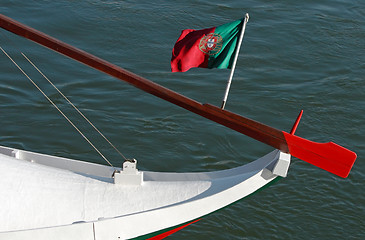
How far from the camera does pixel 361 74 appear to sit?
14.7m

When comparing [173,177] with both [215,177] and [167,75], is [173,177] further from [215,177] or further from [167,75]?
[167,75]

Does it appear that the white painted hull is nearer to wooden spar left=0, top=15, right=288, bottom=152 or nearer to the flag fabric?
wooden spar left=0, top=15, right=288, bottom=152

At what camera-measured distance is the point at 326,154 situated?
664 cm

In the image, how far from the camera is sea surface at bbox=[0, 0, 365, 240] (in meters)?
10.1

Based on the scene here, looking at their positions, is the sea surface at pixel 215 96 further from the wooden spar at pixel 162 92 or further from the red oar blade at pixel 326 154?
the red oar blade at pixel 326 154

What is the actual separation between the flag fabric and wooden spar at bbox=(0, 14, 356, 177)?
497 mm

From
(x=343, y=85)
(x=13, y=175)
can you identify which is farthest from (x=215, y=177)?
(x=343, y=85)

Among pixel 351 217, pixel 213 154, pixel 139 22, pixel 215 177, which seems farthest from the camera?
pixel 139 22

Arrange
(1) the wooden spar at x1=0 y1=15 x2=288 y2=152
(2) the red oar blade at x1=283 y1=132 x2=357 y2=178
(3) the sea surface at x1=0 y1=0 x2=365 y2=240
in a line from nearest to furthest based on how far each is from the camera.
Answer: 1. (2) the red oar blade at x1=283 y1=132 x2=357 y2=178
2. (1) the wooden spar at x1=0 y1=15 x2=288 y2=152
3. (3) the sea surface at x1=0 y1=0 x2=365 y2=240

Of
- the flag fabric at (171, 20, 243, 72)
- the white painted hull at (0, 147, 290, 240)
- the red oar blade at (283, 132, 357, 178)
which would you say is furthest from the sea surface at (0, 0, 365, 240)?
the flag fabric at (171, 20, 243, 72)

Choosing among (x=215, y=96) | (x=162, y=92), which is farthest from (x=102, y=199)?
(x=215, y=96)

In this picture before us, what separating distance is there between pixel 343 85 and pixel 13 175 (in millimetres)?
9023

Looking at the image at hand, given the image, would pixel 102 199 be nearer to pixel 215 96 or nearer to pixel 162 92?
pixel 162 92

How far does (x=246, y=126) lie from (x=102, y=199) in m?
2.15
